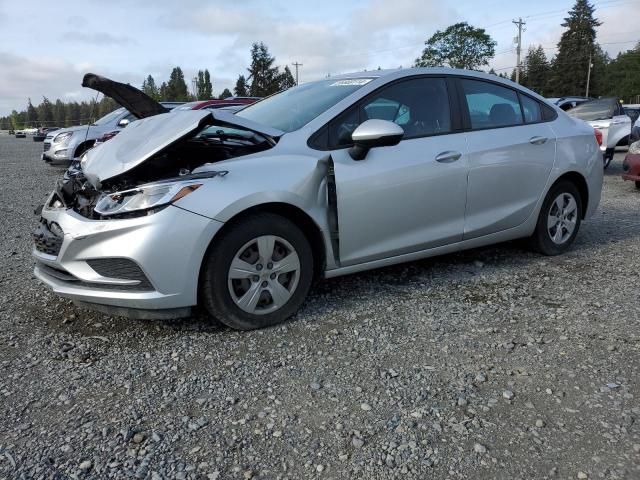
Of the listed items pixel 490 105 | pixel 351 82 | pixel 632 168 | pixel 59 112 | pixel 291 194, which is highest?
pixel 59 112

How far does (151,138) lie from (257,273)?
1.05 m

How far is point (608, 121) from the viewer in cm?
1087

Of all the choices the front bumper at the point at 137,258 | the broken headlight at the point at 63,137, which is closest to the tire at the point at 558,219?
the front bumper at the point at 137,258

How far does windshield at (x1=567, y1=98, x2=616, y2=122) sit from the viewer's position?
1124 centimetres

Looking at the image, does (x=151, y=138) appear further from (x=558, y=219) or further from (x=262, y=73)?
(x=262, y=73)

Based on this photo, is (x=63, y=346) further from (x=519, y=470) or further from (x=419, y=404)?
(x=519, y=470)

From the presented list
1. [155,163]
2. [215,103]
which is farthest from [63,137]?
[155,163]

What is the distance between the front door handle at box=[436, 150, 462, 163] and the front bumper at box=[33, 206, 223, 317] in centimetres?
165

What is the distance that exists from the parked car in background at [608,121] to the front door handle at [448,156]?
8.05 meters

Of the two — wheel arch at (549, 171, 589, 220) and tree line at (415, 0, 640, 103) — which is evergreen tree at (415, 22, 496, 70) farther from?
wheel arch at (549, 171, 589, 220)

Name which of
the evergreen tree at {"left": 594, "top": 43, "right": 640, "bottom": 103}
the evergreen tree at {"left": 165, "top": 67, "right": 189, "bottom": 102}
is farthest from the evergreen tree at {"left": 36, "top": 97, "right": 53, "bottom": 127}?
the evergreen tree at {"left": 594, "top": 43, "right": 640, "bottom": 103}

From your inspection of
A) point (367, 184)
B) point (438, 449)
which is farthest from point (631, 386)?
point (367, 184)

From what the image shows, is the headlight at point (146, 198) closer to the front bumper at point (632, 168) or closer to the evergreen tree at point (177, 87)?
the front bumper at point (632, 168)

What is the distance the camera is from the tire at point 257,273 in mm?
2943
